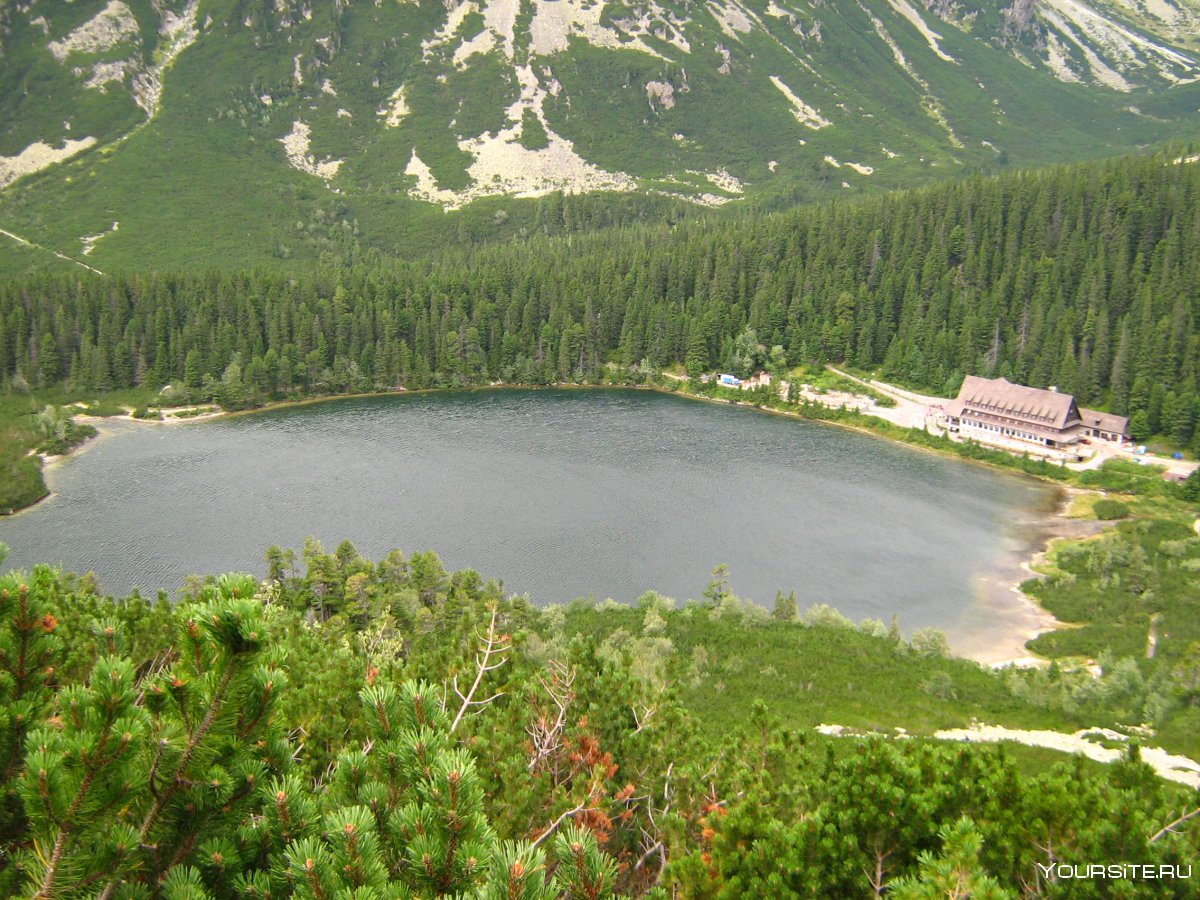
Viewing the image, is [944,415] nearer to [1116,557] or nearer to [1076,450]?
[1076,450]

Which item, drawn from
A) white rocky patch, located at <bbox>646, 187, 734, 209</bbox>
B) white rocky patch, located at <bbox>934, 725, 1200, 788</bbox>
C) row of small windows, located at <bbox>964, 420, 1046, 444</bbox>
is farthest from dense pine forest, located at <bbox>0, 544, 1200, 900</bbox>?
white rocky patch, located at <bbox>646, 187, 734, 209</bbox>

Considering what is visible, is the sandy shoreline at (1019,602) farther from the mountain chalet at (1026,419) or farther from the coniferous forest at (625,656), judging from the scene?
the mountain chalet at (1026,419)

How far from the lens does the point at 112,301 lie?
3967 inches

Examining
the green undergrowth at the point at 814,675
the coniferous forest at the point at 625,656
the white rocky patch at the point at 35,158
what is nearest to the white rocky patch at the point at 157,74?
the white rocky patch at the point at 35,158

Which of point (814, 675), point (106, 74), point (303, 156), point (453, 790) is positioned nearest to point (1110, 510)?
point (814, 675)

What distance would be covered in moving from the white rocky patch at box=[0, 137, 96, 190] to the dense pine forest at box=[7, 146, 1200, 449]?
77.2 metres

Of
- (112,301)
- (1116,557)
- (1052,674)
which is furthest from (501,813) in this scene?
(112,301)

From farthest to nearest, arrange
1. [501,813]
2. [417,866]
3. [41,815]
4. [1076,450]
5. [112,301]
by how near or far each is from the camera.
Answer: [112,301] → [1076,450] → [501,813] → [417,866] → [41,815]

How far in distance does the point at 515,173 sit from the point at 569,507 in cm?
14265

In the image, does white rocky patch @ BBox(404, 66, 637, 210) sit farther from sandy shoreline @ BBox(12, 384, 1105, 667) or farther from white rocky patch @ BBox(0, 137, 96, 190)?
sandy shoreline @ BBox(12, 384, 1105, 667)

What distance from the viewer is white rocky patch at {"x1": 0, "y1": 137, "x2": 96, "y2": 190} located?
158125 mm

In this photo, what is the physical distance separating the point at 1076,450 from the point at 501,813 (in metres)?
76.4

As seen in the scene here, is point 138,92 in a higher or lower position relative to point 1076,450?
higher

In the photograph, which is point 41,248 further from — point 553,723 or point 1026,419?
point 553,723
